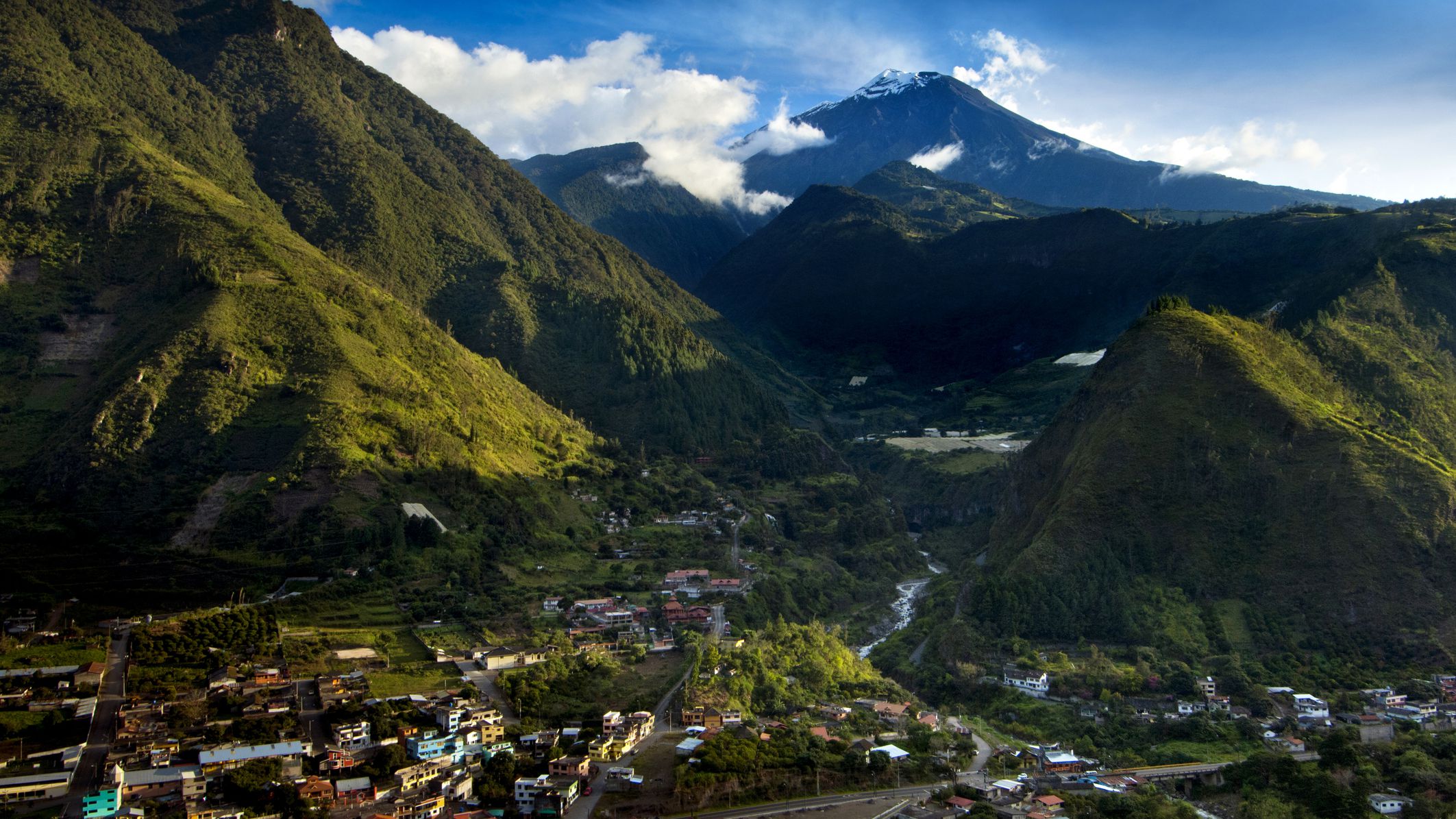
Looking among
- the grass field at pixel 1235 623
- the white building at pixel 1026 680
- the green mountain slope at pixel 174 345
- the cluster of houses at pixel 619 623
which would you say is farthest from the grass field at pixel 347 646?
the grass field at pixel 1235 623

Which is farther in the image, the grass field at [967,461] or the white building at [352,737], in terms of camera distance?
the grass field at [967,461]

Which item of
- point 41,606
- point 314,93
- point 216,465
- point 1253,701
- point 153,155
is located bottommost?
point 1253,701

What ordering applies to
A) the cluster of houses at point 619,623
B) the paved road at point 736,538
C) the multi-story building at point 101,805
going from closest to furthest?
the multi-story building at point 101,805 → the cluster of houses at point 619,623 → the paved road at point 736,538

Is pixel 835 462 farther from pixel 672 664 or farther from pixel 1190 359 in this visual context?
pixel 672 664

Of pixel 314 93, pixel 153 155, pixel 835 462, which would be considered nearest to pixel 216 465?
pixel 153 155

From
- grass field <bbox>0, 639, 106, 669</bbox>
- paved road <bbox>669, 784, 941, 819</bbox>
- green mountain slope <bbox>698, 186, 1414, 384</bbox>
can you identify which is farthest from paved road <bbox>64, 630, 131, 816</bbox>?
green mountain slope <bbox>698, 186, 1414, 384</bbox>

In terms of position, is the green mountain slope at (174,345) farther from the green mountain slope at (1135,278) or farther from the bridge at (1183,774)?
the green mountain slope at (1135,278)
